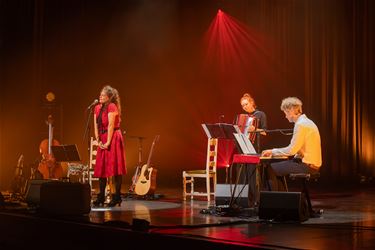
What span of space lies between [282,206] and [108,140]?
241cm

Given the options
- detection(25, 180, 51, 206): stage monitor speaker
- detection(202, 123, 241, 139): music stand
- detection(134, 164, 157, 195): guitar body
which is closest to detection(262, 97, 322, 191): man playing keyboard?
detection(202, 123, 241, 139): music stand

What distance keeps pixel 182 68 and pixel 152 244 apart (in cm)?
796

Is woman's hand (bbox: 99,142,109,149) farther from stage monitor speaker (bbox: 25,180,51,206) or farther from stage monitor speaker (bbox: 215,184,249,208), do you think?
stage monitor speaker (bbox: 215,184,249,208)

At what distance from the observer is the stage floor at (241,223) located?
420 cm

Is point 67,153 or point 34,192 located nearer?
point 34,192

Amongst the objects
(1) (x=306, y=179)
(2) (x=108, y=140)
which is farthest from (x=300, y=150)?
(2) (x=108, y=140)

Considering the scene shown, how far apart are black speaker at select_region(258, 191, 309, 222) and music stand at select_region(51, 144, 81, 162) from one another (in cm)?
273

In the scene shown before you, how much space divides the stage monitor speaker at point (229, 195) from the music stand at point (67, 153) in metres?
1.84

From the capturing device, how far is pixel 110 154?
694cm

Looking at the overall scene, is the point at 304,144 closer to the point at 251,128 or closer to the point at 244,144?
the point at 244,144

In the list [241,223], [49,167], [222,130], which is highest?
[222,130]

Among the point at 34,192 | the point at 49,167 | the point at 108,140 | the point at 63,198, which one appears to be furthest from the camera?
the point at 49,167

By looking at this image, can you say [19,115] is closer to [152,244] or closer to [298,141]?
[298,141]

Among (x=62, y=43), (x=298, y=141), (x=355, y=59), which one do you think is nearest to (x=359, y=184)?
(x=355, y=59)
